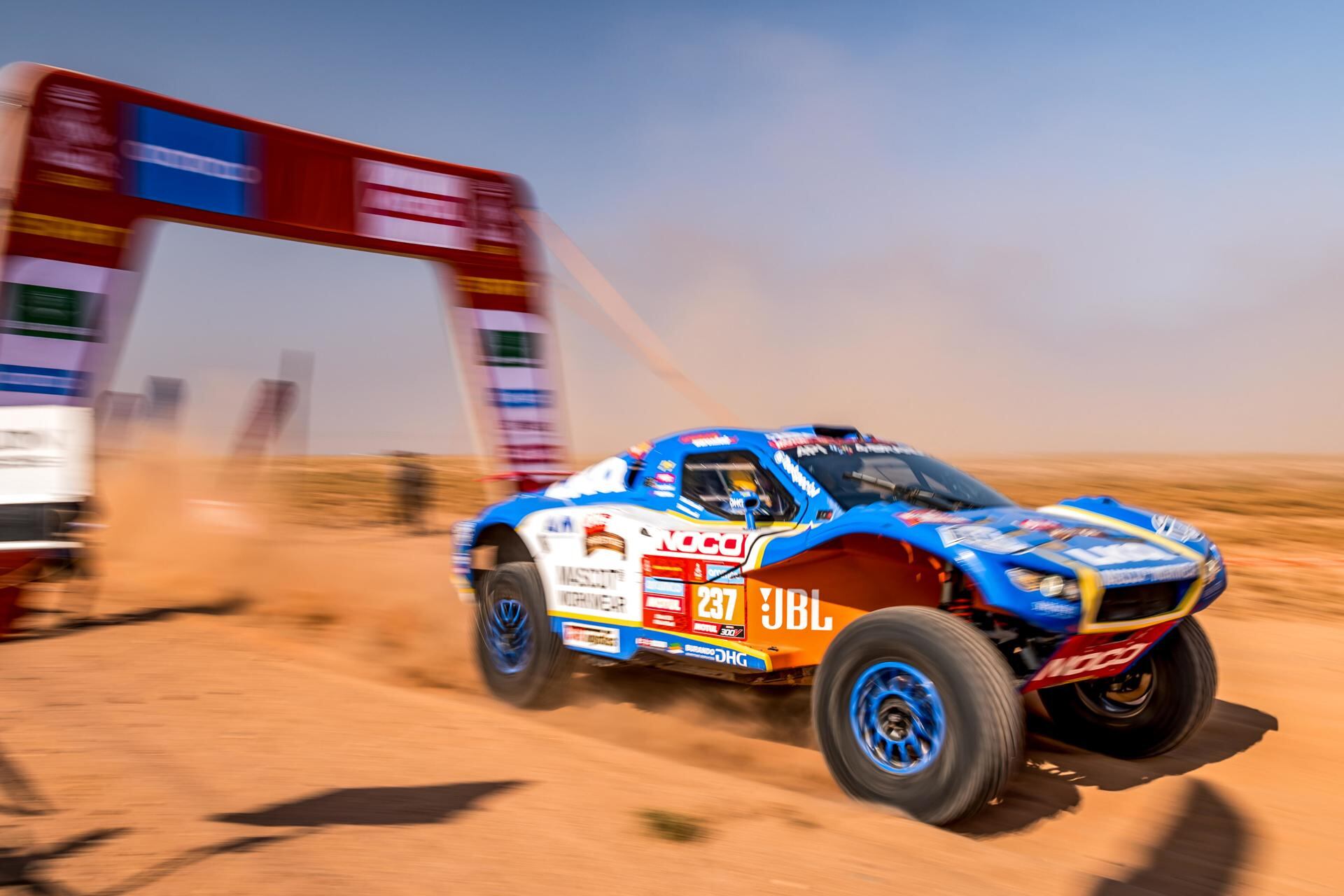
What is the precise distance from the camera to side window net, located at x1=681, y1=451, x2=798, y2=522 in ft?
17.5

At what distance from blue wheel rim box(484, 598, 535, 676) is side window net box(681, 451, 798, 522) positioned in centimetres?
163

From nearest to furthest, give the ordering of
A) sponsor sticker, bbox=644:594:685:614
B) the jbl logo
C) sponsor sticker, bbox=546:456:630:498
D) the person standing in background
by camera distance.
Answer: the jbl logo
sponsor sticker, bbox=644:594:685:614
sponsor sticker, bbox=546:456:630:498
the person standing in background

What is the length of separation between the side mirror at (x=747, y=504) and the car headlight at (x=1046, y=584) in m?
1.43

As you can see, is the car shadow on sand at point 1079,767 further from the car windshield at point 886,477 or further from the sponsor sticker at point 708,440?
the sponsor sticker at point 708,440

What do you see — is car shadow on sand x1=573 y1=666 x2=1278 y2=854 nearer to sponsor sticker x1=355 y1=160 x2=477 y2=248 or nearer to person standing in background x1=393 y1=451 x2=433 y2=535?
sponsor sticker x1=355 y1=160 x2=477 y2=248

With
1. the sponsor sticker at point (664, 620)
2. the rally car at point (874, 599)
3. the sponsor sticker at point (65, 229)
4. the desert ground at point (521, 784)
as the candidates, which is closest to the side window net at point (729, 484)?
the rally car at point (874, 599)

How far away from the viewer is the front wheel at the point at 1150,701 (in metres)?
5.16

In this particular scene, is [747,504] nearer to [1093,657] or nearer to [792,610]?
[792,610]

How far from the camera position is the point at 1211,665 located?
517 cm

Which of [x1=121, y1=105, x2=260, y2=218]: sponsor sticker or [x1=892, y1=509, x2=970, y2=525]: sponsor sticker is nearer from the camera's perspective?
[x1=892, y1=509, x2=970, y2=525]: sponsor sticker

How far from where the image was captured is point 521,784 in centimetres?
434

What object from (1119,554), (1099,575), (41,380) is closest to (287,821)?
(1099,575)

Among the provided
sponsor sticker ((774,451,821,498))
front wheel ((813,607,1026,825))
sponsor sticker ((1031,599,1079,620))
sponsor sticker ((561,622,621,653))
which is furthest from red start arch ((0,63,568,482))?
sponsor sticker ((1031,599,1079,620))

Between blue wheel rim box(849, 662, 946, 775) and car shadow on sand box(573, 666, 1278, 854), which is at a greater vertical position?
blue wheel rim box(849, 662, 946, 775)
